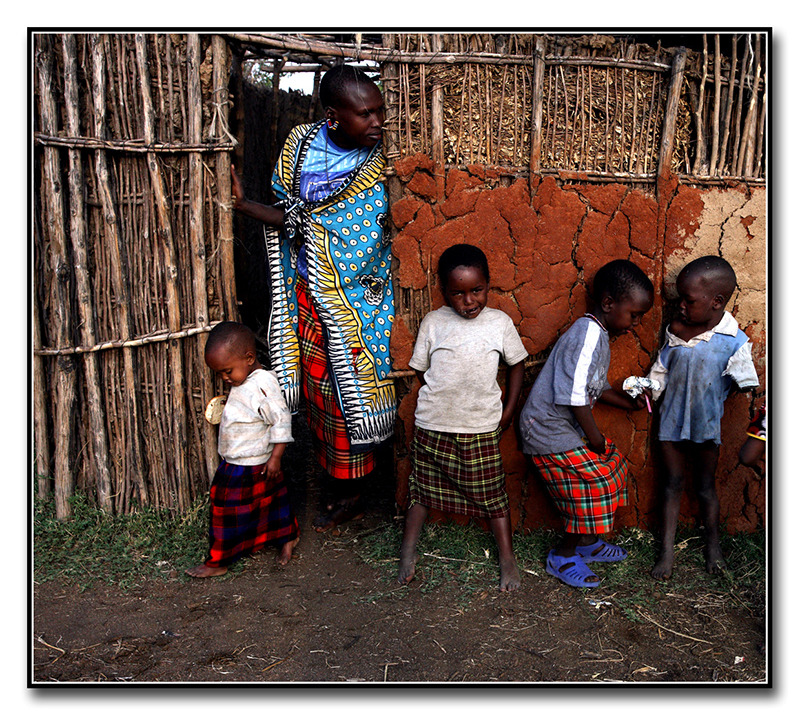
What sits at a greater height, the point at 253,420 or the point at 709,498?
the point at 253,420

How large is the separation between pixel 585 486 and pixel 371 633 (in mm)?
1215

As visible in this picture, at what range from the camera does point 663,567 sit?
324 centimetres

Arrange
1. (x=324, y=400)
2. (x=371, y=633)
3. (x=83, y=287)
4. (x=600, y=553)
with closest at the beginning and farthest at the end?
(x=371, y=633) < (x=600, y=553) < (x=83, y=287) < (x=324, y=400)

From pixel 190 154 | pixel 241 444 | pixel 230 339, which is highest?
pixel 190 154

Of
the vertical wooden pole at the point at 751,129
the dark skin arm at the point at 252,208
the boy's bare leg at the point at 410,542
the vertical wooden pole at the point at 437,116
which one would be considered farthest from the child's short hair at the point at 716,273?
the dark skin arm at the point at 252,208

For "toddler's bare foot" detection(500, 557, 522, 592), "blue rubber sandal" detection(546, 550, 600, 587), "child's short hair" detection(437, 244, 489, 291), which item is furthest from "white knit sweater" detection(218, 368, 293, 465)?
"blue rubber sandal" detection(546, 550, 600, 587)

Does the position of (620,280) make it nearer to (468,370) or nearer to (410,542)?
(468,370)

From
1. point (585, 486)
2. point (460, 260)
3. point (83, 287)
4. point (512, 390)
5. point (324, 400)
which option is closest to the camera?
point (460, 260)

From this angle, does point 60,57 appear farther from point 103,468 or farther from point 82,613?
point 82,613

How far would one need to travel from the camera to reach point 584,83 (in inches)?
127

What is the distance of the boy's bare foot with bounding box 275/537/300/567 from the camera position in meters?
3.47

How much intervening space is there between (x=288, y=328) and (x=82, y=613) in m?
1.71

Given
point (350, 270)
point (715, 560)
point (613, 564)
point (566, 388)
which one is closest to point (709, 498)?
point (715, 560)
